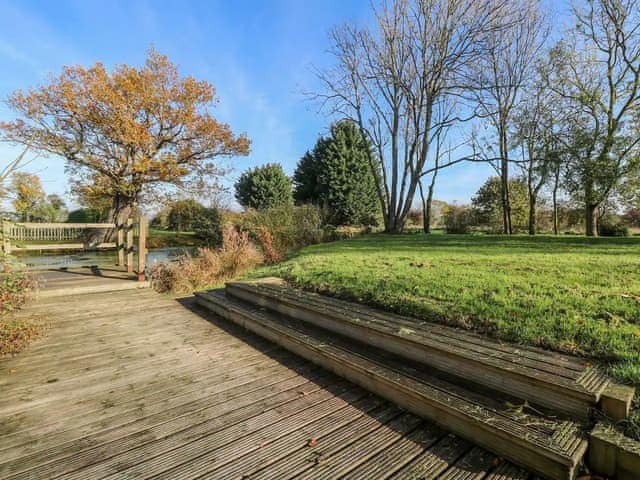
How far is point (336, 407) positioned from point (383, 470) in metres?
0.55

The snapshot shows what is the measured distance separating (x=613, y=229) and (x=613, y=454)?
1829 centimetres

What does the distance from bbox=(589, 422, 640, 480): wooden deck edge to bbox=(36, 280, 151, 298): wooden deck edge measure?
20.5ft

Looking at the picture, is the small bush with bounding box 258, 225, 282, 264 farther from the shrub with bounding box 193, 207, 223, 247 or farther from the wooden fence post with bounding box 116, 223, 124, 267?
the wooden fence post with bounding box 116, 223, 124, 267

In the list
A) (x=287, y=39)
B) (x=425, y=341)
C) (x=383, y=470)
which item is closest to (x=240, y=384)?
(x=383, y=470)

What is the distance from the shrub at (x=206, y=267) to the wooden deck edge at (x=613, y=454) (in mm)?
5603

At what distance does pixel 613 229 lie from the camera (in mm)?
14227

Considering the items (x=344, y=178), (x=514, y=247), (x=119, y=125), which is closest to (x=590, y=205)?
(x=514, y=247)

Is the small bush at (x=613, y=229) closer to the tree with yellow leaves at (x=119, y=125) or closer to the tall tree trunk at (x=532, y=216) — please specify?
the tall tree trunk at (x=532, y=216)

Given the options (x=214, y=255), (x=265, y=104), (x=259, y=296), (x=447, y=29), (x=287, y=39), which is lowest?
(x=259, y=296)

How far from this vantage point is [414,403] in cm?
177

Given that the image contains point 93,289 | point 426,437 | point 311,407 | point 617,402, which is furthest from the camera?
point 93,289

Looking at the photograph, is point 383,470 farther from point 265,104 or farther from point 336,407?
point 265,104

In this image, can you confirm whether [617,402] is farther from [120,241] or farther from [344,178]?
[344,178]

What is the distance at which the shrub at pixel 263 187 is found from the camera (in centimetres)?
1830
